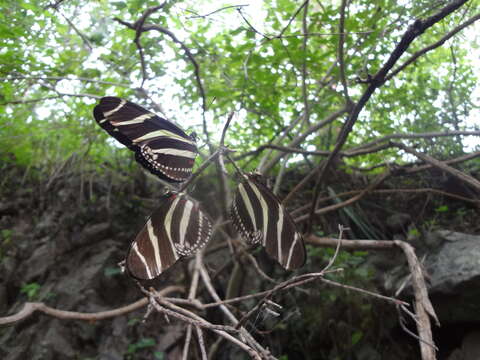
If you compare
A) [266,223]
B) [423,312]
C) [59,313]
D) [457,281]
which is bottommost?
[457,281]

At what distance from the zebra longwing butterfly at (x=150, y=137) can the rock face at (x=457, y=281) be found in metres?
1.97

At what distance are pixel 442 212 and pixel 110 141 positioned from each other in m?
2.93

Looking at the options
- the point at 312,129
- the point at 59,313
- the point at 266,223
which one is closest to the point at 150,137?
the point at 266,223

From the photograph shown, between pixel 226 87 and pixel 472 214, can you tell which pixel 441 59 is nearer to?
pixel 472 214

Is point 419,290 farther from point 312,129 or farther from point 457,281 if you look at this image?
point 312,129

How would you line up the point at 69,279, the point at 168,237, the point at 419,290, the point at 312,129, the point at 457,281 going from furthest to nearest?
1. the point at 69,279
2. the point at 312,129
3. the point at 457,281
4. the point at 419,290
5. the point at 168,237

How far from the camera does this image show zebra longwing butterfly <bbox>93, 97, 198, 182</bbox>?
100 cm

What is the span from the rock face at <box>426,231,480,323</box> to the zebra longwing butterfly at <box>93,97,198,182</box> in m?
1.97

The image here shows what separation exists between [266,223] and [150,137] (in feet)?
1.44

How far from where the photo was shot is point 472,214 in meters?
2.72

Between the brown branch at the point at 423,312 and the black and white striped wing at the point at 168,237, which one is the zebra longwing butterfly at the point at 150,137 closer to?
the black and white striped wing at the point at 168,237

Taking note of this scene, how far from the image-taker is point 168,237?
3.38 ft

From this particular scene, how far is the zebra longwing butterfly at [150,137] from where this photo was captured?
3.27 feet

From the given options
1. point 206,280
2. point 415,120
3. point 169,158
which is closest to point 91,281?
point 206,280
